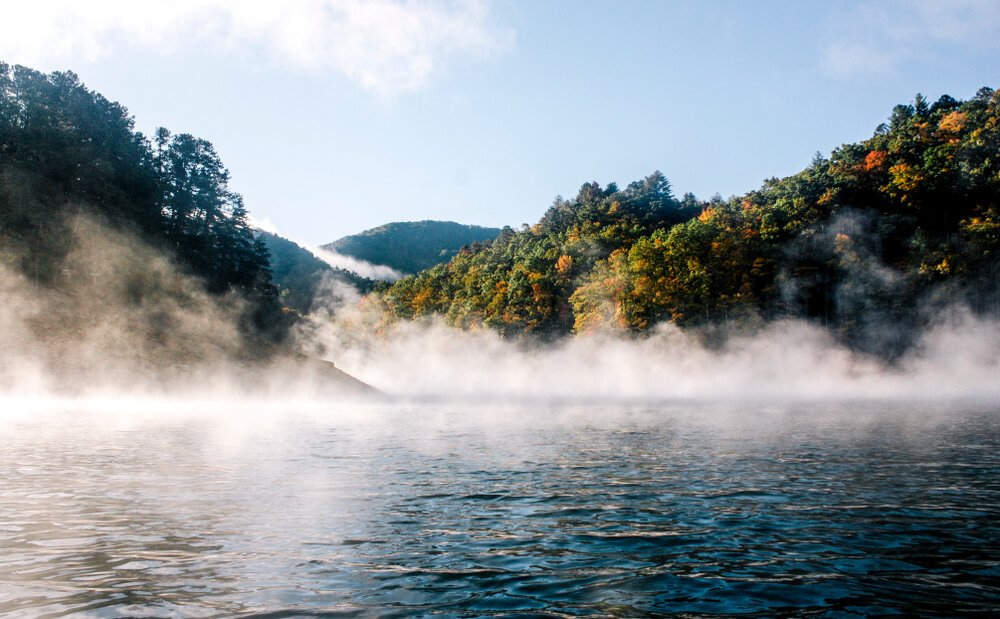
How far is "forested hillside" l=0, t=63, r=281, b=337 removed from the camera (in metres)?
57.6

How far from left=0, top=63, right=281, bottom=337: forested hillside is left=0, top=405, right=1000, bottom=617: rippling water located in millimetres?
47582

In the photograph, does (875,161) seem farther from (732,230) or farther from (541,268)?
(541,268)

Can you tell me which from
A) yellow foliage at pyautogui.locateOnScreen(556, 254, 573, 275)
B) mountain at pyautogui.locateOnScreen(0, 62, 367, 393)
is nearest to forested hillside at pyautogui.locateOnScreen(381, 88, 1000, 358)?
yellow foliage at pyautogui.locateOnScreen(556, 254, 573, 275)

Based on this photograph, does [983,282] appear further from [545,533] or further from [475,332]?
[545,533]

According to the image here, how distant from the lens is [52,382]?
4438cm

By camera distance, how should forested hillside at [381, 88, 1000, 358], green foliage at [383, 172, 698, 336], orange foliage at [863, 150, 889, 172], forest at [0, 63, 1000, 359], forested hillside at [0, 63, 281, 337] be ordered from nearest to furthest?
forested hillside at [0, 63, 281, 337] → forest at [0, 63, 1000, 359] → forested hillside at [381, 88, 1000, 358] → orange foliage at [863, 150, 889, 172] → green foliage at [383, 172, 698, 336]

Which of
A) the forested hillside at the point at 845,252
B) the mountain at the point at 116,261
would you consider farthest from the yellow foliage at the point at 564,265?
the mountain at the point at 116,261

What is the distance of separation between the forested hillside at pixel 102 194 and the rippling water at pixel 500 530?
47.6 m

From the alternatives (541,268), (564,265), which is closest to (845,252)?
(564,265)

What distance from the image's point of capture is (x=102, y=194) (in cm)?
6612

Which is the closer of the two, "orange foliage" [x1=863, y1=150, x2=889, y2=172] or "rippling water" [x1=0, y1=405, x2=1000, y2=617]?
"rippling water" [x1=0, y1=405, x2=1000, y2=617]

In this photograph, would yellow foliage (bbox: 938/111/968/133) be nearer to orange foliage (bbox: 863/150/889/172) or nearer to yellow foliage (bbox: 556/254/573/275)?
orange foliage (bbox: 863/150/889/172)

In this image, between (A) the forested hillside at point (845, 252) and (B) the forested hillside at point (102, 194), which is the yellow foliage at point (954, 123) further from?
(B) the forested hillside at point (102, 194)

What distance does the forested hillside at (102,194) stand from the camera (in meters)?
57.6
